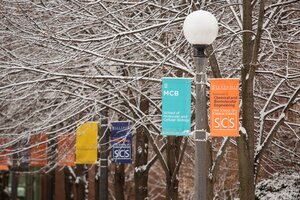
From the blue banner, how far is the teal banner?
6622 mm

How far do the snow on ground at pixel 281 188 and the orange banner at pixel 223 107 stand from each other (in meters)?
5.03

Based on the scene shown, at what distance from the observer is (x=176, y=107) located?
32.1 ft

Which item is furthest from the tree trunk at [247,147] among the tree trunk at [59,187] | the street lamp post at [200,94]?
the tree trunk at [59,187]

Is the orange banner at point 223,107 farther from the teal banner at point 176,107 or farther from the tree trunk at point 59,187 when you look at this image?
the tree trunk at point 59,187

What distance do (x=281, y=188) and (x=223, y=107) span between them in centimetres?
575

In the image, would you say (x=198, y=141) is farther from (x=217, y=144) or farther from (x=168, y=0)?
(x=217, y=144)

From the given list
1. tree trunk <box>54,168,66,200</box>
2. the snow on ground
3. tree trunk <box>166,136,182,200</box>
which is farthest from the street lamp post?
tree trunk <box>54,168,66,200</box>

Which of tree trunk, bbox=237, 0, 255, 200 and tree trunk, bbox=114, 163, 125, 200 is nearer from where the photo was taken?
tree trunk, bbox=237, 0, 255, 200

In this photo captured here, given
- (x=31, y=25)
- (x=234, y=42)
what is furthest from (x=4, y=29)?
(x=234, y=42)

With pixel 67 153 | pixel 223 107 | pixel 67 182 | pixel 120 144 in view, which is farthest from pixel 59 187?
pixel 223 107

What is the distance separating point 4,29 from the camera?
15.7m

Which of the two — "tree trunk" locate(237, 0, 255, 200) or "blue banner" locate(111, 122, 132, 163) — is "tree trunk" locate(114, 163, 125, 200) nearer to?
"blue banner" locate(111, 122, 132, 163)

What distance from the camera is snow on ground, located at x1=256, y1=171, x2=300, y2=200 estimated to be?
1459 cm

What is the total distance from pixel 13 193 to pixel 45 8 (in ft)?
75.0
